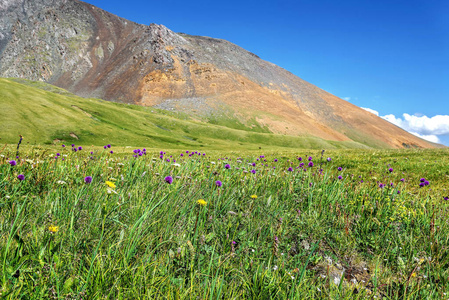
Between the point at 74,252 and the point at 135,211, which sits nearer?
the point at 74,252

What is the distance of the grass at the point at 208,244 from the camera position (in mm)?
2189

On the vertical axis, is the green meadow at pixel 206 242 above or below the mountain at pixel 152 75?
below

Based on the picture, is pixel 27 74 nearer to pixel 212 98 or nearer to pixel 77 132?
pixel 212 98

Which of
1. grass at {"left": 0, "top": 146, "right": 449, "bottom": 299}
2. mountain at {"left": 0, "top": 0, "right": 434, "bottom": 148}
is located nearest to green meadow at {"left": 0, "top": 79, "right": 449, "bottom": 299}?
grass at {"left": 0, "top": 146, "right": 449, "bottom": 299}

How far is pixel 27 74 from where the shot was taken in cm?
17562

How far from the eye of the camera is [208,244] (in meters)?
3.21

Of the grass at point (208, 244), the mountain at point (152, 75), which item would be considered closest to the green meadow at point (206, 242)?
the grass at point (208, 244)

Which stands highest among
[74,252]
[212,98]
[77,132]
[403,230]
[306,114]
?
[306,114]

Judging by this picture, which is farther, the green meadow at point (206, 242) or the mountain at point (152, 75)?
the mountain at point (152, 75)

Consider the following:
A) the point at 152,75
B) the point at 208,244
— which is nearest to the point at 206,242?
the point at 208,244

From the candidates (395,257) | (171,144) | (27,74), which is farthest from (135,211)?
(27,74)

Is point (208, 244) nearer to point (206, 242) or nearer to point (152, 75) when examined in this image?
point (206, 242)

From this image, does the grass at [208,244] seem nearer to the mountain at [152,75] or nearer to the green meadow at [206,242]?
the green meadow at [206,242]

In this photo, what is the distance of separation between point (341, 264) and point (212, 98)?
166 m
